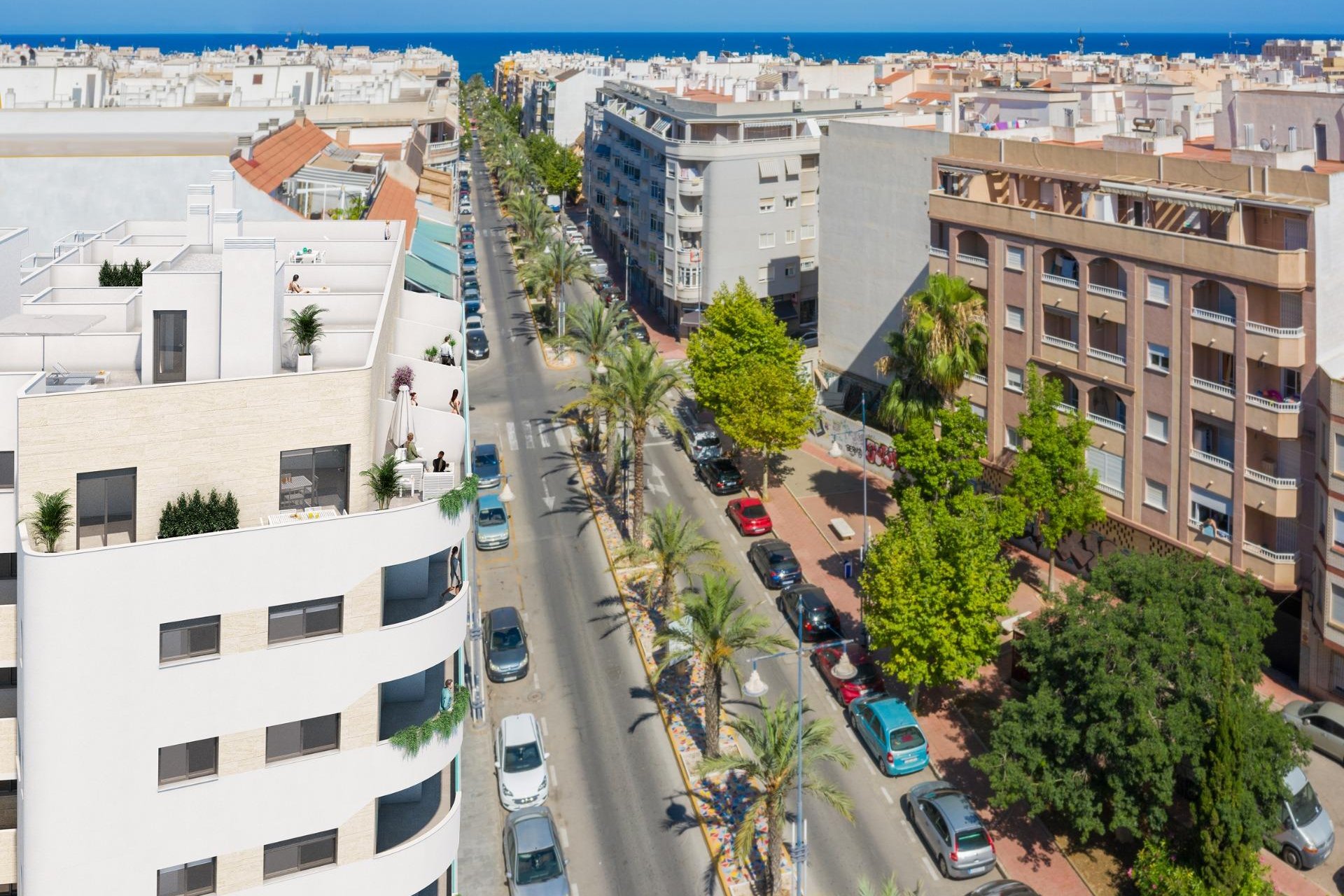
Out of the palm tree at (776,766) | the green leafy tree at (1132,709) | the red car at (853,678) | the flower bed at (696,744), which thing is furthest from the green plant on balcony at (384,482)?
the red car at (853,678)

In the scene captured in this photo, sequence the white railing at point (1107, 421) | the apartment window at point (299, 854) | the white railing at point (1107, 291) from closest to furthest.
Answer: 1. the apartment window at point (299, 854)
2. the white railing at point (1107, 291)
3. the white railing at point (1107, 421)

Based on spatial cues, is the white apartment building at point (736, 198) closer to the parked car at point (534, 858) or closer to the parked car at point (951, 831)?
the parked car at point (951, 831)

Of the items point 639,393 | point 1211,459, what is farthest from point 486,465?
point 1211,459

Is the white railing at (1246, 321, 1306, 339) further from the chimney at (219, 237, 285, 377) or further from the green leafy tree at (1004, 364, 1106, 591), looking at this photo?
the chimney at (219, 237, 285, 377)

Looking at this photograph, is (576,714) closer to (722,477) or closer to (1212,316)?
(722,477)

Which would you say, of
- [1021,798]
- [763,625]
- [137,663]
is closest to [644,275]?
[763,625]

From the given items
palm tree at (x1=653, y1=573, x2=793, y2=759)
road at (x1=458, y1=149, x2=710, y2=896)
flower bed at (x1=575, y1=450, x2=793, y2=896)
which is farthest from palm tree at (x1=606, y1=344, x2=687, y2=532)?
palm tree at (x1=653, y1=573, x2=793, y2=759)
